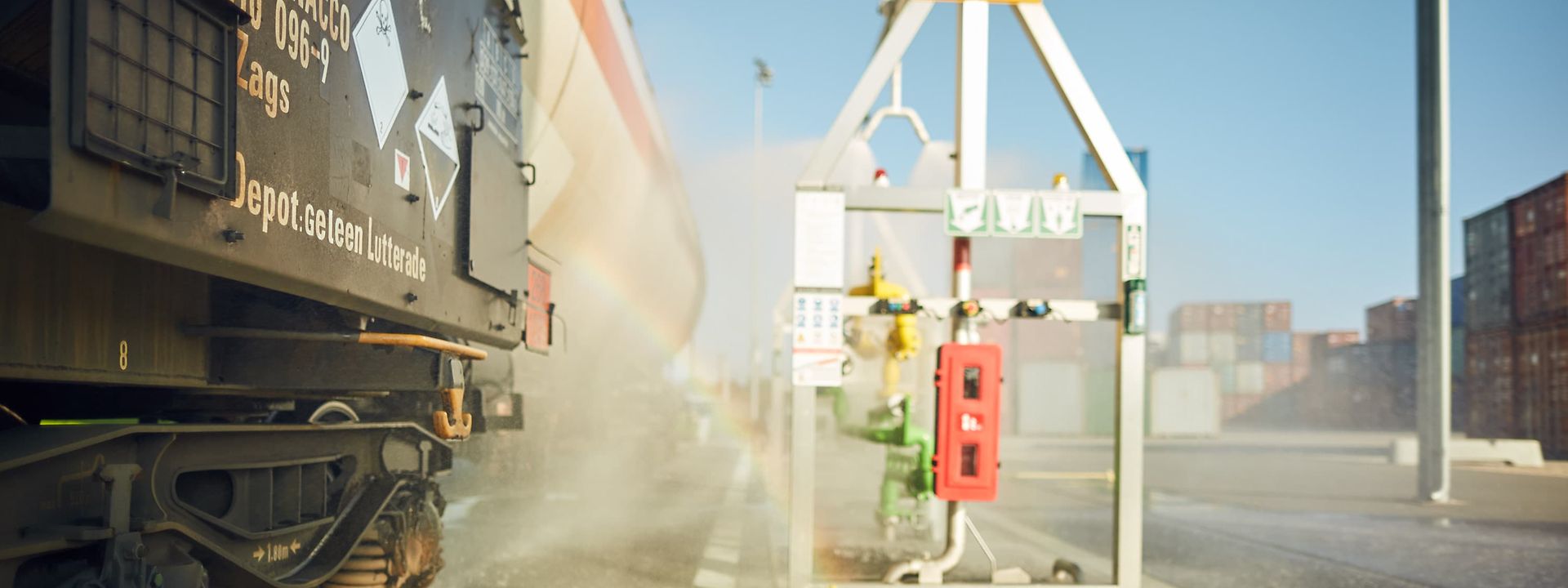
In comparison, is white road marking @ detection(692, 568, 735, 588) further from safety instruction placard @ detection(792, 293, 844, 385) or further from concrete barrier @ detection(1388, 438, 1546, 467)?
concrete barrier @ detection(1388, 438, 1546, 467)

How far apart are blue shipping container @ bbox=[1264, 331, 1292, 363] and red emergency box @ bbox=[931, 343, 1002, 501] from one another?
60944mm

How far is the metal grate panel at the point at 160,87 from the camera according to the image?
262 cm

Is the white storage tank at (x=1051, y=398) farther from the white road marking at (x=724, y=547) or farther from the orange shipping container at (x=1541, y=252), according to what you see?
the white road marking at (x=724, y=547)

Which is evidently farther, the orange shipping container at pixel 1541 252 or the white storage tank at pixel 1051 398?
the white storage tank at pixel 1051 398

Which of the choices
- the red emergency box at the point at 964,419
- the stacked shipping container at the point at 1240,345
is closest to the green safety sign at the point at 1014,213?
the red emergency box at the point at 964,419

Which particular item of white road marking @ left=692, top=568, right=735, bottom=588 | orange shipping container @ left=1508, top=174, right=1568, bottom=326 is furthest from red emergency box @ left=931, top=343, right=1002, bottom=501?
orange shipping container @ left=1508, top=174, right=1568, bottom=326

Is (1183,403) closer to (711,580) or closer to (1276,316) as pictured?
(1276,316)

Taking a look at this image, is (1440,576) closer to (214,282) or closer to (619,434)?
(214,282)

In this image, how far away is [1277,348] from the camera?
64875 millimetres

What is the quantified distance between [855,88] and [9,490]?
588cm

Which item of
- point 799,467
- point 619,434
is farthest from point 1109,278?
point 799,467

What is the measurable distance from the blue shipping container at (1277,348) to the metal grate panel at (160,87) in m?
66.4

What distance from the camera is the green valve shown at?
7.85 metres

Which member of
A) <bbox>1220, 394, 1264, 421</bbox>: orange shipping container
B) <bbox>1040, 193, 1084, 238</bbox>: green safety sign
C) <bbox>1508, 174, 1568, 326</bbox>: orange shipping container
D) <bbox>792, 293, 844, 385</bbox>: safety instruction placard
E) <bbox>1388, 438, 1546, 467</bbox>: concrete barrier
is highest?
<bbox>1508, 174, 1568, 326</bbox>: orange shipping container
